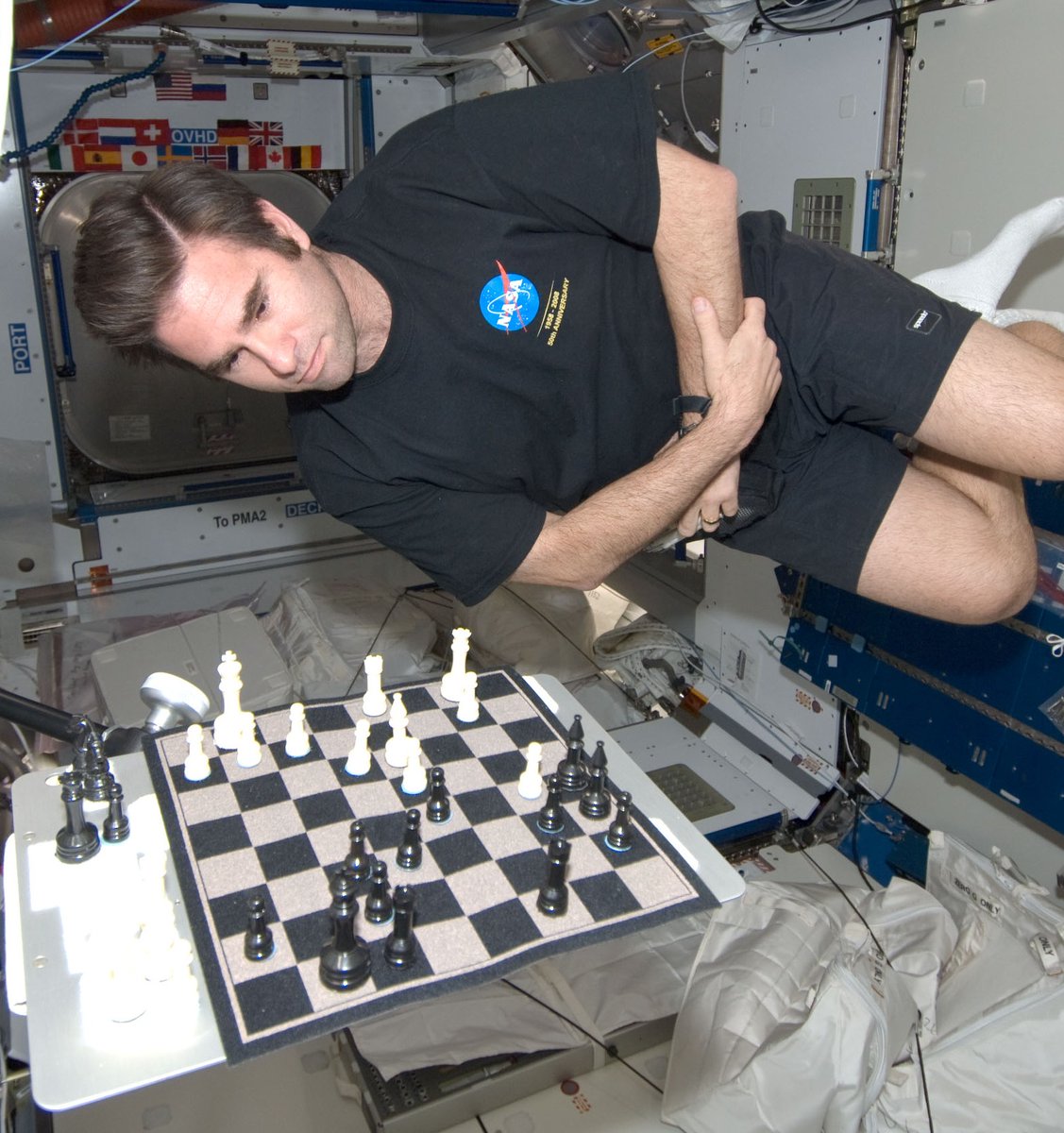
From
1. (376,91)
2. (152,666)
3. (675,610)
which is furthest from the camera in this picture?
(376,91)

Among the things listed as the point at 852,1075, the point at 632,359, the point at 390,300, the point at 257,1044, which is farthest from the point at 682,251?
the point at 852,1075

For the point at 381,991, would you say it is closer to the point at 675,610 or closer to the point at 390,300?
the point at 390,300

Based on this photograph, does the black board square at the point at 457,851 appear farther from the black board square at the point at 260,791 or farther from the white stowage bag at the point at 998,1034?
the white stowage bag at the point at 998,1034

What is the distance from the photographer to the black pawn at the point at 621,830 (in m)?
1.76

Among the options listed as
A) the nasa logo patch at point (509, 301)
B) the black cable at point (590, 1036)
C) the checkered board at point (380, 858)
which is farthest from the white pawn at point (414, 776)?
the black cable at point (590, 1036)

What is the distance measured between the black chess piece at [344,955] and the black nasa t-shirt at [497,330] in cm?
102

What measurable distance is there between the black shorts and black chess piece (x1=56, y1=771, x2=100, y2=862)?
4.98 ft

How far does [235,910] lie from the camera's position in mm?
1584

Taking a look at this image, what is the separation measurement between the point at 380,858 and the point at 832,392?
4.48ft

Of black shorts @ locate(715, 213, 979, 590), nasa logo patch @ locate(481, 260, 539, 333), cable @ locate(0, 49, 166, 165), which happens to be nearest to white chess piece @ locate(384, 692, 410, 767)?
nasa logo patch @ locate(481, 260, 539, 333)

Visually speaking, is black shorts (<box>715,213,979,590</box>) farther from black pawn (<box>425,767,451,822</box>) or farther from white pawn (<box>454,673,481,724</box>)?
black pawn (<box>425,767,451,822</box>)

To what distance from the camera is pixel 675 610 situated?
4.58m

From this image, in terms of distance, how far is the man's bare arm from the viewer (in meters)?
2.09

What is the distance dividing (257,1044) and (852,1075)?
1.71m
